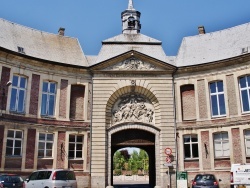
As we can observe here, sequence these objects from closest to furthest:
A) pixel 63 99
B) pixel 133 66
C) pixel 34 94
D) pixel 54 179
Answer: pixel 54 179 → pixel 34 94 → pixel 63 99 → pixel 133 66

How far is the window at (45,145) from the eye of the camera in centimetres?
2386

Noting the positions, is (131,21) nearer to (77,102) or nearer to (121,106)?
(121,106)

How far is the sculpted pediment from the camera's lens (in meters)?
26.4

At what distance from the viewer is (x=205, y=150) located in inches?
953

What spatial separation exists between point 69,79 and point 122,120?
5.52m

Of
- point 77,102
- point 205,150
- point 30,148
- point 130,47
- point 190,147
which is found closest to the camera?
point 30,148

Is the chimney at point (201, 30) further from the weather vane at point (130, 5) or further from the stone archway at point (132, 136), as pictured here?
the stone archway at point (132, 136)

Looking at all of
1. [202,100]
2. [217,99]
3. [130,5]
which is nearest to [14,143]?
[202,100]

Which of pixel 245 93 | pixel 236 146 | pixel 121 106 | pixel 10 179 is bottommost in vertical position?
pixel 10 179

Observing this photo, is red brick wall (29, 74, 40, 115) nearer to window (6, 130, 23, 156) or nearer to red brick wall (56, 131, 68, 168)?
window (6, 130, 23, 156)

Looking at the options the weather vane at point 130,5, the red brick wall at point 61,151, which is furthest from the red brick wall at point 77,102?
the weather vane at point 130,5

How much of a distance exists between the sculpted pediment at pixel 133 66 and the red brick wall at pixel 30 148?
789 centimetres

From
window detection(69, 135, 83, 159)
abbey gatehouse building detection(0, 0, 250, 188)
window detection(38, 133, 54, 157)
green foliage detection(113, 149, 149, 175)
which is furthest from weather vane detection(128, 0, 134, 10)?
green foliage detection(113, 149, 149, 175)

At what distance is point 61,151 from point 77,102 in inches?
165
